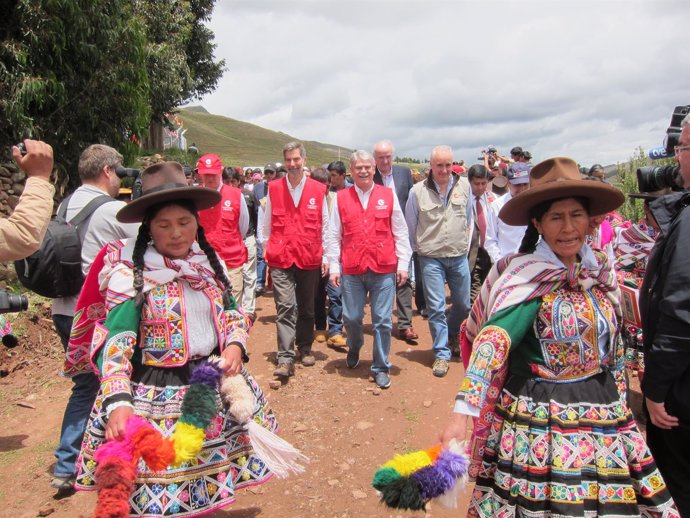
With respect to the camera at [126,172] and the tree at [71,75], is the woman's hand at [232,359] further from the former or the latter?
the tree at [71,75]

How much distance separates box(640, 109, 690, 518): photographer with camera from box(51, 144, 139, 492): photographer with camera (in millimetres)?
3179

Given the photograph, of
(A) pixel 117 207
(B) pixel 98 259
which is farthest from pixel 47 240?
(B) pixel 98 259

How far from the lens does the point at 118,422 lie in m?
2.24

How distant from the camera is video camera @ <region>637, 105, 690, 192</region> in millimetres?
2955

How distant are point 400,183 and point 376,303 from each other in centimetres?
218

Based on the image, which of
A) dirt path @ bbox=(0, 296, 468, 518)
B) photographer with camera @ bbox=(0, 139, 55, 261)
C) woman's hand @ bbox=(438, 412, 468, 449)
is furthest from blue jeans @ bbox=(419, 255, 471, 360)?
photographer with camera @ bbox=(0, 139, 55, 261)

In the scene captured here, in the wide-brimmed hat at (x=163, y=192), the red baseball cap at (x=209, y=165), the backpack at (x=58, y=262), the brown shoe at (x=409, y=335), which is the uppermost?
the red baseball cap at (x=209, y=165)

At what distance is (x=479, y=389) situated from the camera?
211 centimetres

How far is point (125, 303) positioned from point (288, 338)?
3263mm

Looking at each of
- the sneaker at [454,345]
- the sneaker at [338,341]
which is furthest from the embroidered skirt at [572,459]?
the sneaker at [338,341]

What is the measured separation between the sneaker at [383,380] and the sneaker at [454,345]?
4.07ft

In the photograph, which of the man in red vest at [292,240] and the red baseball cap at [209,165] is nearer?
the man in red vest at [292,240]

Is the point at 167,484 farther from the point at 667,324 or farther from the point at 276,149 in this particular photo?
A: the point at 276,149

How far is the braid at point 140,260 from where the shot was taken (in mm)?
2492
